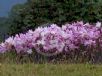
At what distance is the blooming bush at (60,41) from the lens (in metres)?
9.36

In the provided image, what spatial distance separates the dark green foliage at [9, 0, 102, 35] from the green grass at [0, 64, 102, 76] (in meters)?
3.98

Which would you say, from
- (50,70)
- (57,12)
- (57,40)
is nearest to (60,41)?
(57,40)

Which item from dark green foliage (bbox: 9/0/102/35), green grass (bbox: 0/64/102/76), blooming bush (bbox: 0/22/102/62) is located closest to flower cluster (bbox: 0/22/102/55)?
blooming bush (bbox: 0/22/102/62)

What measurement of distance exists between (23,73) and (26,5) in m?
5.44

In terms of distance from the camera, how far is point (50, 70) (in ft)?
26.3

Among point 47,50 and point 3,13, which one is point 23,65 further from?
point 3,13

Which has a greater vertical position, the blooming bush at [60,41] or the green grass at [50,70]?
the blooming bush at [60,41]

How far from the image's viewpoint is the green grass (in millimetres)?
7727

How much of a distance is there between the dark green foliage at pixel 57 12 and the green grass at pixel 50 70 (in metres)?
3.98

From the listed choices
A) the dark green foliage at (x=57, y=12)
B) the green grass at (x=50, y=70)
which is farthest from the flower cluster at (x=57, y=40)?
the dark green foliage at (x=57, y=12)

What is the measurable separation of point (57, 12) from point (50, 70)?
14.7 feet

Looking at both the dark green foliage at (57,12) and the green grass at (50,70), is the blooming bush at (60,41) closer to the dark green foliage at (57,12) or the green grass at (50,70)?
the green grass at (50,70)

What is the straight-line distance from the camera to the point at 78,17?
40.7ft

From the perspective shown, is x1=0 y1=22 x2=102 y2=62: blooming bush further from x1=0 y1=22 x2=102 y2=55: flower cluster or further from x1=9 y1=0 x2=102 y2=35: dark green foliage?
x1=9 y1=0 x2=102 y2=35: dark green foliage
